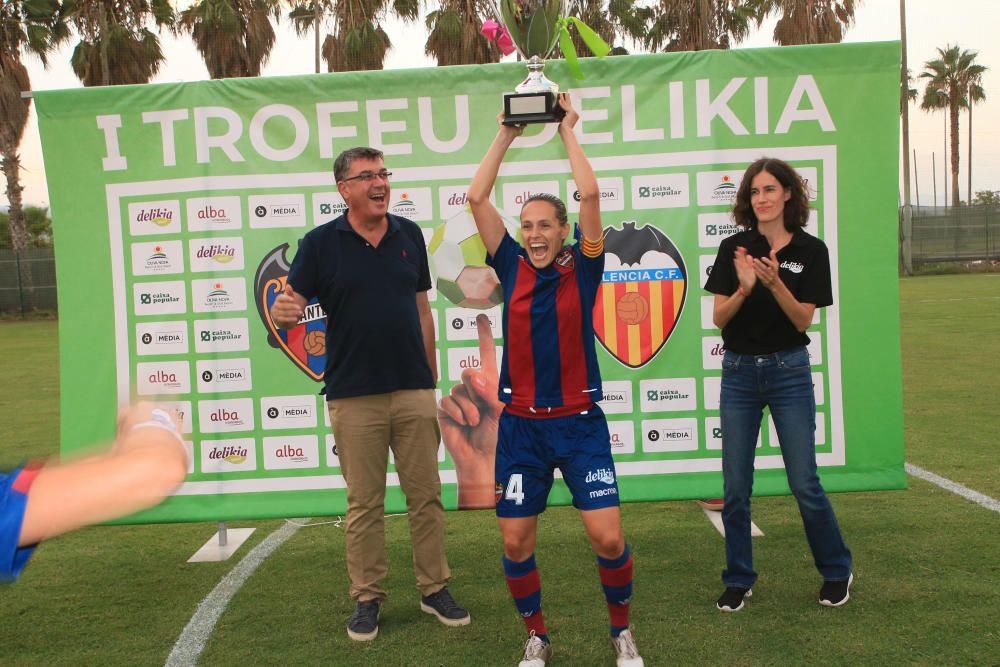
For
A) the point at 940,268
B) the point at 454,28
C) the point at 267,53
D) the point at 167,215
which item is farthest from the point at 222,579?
the point at 940,268

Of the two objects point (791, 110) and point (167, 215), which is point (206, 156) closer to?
point (167, 215)

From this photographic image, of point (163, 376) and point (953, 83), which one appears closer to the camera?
point (163, 376)

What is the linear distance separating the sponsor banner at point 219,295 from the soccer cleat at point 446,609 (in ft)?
6.81

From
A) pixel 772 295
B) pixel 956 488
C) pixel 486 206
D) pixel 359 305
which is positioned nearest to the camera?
pixel 486 206

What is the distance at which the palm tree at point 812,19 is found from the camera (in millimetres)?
31109

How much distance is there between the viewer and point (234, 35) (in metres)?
26.1

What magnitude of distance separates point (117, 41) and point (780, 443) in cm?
2543

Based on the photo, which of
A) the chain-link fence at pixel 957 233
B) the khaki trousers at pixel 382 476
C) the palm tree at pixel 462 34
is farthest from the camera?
the chain-link fence at pixel 957 233

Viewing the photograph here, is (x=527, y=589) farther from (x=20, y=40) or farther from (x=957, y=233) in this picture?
(x=957, y=233)

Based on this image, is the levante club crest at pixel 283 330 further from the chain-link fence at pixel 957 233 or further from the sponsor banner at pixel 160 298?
the chain-link fence at pixel 957 233

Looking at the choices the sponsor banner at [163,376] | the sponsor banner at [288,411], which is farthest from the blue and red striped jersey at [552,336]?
the sponsor banner at [163,376]

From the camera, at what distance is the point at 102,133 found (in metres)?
5.29

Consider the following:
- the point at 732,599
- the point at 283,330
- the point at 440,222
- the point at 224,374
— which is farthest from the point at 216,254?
the point at 732,599

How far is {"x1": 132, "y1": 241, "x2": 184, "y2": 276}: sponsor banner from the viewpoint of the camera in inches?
210
